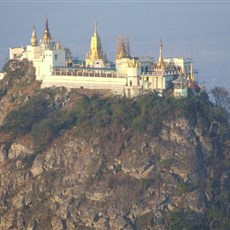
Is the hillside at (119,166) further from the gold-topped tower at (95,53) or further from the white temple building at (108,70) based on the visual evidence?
the gold-topped tower at (95,53)

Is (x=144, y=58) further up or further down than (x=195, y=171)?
further up

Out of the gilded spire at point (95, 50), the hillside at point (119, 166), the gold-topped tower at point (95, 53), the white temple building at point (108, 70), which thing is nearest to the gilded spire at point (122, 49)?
the white temple building at point (108, 70)

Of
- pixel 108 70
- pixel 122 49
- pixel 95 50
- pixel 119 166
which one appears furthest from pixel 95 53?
pixel 119 166

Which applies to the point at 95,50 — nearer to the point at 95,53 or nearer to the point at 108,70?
the point at 95,53

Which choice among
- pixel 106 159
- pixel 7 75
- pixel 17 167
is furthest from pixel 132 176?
pixel 7 75

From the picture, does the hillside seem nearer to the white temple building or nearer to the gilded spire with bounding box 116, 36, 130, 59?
the white temple building

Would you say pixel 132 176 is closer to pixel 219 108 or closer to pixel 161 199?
pixel 161 199

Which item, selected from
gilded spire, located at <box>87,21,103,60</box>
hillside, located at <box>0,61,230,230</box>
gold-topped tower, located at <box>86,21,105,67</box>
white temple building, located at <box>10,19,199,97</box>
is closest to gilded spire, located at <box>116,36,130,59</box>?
white temple building, located at <box>10,19,199,97</box>

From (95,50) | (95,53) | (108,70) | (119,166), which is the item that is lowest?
(119,166)
